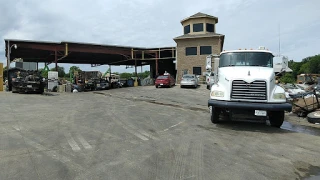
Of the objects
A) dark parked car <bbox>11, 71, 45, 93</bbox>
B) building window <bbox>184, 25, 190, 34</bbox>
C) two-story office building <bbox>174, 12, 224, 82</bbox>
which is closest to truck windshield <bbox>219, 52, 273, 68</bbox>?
dark parked car <bbox>11, 71, 45, 93</bbox>

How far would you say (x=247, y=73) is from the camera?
8.17m

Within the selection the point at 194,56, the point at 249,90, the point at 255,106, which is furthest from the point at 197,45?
the point at 255,106

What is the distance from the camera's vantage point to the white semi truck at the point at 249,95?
754 cm

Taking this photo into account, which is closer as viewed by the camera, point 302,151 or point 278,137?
point 302,151

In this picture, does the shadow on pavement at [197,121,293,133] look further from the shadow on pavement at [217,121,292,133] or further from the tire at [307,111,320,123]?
the tire at [307,111,320,123]

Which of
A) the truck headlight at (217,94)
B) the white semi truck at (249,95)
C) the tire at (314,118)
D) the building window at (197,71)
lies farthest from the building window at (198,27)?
the truck headlight at (217,94)

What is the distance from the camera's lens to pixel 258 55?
9.12m

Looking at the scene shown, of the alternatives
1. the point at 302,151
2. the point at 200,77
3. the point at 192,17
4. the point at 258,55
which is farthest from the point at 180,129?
the point at 192,17

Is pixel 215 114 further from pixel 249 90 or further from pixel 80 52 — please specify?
pixel 80 52

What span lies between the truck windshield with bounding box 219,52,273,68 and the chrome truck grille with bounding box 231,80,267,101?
135 cm

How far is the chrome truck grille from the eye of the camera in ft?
25.4

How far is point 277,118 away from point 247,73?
1.79m

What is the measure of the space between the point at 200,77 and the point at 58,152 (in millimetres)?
29604

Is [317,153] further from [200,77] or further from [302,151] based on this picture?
[200,77]
